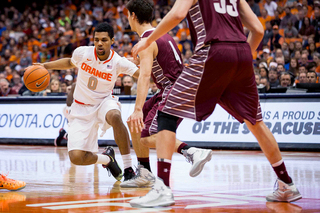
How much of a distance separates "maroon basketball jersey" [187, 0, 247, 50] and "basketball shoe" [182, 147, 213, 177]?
0.99 metres

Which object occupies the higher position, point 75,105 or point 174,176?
point 75,105

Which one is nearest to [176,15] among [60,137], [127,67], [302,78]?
[127,67]

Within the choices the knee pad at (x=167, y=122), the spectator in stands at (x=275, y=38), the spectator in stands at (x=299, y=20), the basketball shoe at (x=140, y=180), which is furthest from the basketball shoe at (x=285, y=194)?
the spectator in stands at (x=299, y=20)

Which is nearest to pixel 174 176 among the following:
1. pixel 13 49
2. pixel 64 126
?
pixel 64 126

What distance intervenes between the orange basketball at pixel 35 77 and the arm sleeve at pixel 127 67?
38.3 inches

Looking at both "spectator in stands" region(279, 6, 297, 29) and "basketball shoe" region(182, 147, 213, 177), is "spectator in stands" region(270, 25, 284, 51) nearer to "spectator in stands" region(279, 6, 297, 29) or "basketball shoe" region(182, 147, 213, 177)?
"spectator in stands" region(279, 6, 297, 29)

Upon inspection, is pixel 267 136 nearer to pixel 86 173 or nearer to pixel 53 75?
pixel 86 173

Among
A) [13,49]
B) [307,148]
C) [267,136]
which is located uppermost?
[13,49]

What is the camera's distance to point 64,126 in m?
12.5

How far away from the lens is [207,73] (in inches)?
138

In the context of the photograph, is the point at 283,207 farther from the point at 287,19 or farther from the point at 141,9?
the point at 287,19

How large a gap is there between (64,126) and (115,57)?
7.15 metres

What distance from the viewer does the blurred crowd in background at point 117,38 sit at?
12.7 m

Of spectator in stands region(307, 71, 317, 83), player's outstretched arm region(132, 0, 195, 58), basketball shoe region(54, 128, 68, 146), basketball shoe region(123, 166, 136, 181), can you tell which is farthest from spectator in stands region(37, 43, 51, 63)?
player's outstretched arm region(132, 0, 195, 58)
